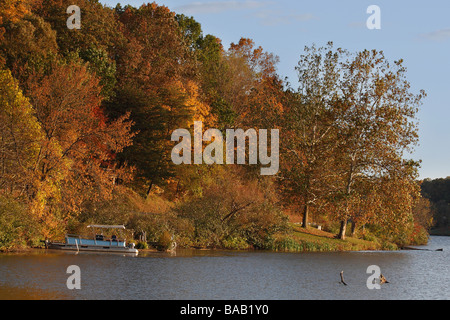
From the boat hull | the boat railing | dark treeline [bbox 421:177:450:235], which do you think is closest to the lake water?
the boat hull

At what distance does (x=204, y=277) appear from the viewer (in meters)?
32.4

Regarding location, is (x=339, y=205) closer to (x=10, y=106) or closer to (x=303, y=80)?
(x=303, y=80)

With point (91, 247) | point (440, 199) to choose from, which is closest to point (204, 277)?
point (91, 247)

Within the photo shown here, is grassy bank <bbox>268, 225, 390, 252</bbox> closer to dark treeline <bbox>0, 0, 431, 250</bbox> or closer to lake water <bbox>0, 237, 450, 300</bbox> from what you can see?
dark treeline <bbox>0, 0, 431, 250</bbox>

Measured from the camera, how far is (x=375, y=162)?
5812 centimetres

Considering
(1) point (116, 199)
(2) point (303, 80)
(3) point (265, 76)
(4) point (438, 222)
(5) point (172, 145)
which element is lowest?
(4) point (438, 222)

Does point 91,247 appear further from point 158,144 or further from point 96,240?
point 158,144

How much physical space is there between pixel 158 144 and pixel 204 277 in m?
28.2

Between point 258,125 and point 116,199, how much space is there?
1776 cm

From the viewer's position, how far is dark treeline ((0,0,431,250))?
148 ft

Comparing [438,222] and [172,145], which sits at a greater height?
[172,145]

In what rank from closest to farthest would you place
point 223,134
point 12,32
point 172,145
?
1. point 12,32
2. point 172,145
3. point 223,134

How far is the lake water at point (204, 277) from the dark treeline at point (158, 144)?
21.0 feet
